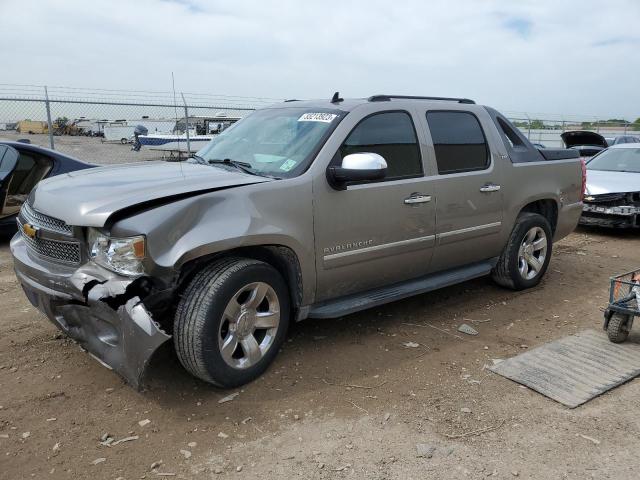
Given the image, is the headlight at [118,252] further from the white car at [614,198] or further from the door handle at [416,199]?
the white car at [614,198]

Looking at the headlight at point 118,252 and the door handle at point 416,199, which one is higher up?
the door handle at point 416,199

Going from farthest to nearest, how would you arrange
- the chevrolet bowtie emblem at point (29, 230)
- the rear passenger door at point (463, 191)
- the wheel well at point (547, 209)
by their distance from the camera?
1. the wheel well at point (547, 209)
2. the rear passenger door at point (463, 191)
3. the chevrolet bowtie emblem at point (29, 230)

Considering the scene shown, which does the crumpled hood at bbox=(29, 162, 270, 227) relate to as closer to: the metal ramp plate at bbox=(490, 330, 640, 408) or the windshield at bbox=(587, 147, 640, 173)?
the metal ramp plate at bbox=(490, 330, 640, 408)

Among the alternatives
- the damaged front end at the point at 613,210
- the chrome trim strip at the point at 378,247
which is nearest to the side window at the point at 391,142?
the chrome trim strip at the point at 378,247

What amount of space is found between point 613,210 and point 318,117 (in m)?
6.06

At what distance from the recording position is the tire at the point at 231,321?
126 inches

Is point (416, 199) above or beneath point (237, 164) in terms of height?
beneath

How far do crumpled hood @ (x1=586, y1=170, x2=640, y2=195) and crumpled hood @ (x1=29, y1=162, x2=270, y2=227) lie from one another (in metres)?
6.77

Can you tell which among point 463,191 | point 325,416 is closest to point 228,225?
point 325,416

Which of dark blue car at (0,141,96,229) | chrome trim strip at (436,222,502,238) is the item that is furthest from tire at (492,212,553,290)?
dark blue car at (0,141,96,229)

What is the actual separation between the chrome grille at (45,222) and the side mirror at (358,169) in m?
1.66

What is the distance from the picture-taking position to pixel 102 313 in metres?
3.12

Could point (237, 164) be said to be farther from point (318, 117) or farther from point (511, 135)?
point (511, 135)

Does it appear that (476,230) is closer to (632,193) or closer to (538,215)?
(538,215)
